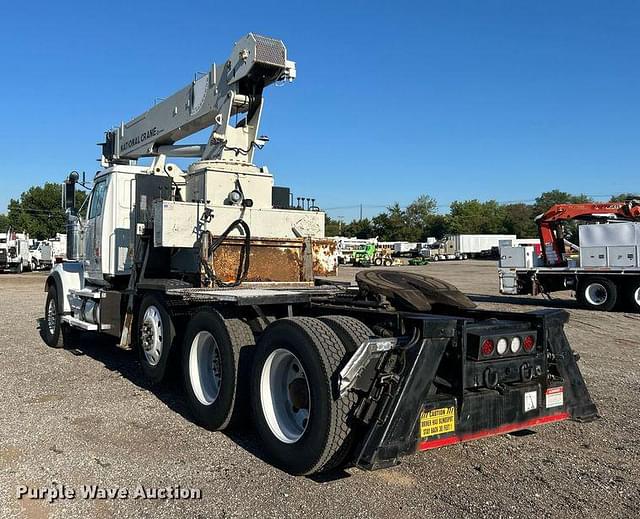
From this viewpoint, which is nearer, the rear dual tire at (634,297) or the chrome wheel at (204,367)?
the chrome wheel at (204,367)

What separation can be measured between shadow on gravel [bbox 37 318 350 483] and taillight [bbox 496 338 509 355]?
1479mm

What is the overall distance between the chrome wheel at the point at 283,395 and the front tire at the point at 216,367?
44cm

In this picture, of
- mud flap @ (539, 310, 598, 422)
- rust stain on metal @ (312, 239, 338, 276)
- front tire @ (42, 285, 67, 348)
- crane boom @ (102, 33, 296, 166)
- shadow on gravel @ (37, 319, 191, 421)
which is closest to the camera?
mud flap @ (539, 310, 598, 422)

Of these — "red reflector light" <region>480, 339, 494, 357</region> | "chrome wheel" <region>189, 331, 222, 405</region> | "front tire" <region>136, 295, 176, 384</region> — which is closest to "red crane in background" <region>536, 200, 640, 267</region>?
"front tire" <region>136, 295, 176, 384</region>

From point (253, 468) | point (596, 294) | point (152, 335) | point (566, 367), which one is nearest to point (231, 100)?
point (152, 335)

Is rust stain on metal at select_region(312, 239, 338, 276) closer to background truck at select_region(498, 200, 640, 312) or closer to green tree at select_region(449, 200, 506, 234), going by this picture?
background truck at select_region(498, 200, 640, 312)

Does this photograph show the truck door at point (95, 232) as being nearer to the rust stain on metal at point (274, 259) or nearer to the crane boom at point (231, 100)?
the crane boom at point (231, 100)

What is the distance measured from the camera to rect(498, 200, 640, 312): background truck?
17.6 meters

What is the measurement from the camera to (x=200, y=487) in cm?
432

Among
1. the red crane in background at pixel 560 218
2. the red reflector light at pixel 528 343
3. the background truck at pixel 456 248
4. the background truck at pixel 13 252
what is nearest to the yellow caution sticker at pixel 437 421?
the red reflector light at pixel 528 343

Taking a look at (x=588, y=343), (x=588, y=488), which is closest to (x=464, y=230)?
(x=588, y=343)

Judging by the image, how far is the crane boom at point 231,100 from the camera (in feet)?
26.6

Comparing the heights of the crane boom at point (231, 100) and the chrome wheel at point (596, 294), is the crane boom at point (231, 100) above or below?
above

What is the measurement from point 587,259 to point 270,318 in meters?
15.5
